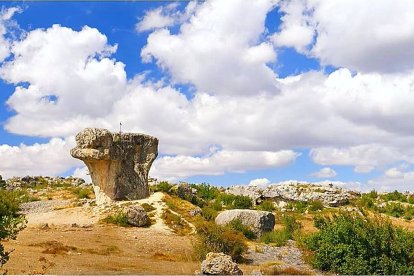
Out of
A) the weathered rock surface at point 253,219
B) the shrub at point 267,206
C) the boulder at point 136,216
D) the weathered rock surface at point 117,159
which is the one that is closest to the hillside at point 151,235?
the shrub at point 267,206

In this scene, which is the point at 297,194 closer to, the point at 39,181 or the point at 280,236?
the point at 280,236

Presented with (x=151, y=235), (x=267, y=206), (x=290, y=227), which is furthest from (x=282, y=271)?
(x=267, y=206)

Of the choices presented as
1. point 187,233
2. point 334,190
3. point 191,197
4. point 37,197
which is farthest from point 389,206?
point 37,197

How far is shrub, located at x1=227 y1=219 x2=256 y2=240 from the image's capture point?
24625 mm

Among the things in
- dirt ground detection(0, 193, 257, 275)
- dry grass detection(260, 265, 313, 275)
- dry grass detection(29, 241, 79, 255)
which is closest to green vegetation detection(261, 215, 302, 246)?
dirt ground detection(0, 193, 257, 275)

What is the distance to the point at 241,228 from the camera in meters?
24.7

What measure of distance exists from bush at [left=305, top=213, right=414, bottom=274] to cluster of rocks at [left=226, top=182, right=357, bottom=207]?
25394 millimetres

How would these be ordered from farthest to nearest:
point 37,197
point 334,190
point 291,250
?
point 334,190, point 37,197, point 291,250

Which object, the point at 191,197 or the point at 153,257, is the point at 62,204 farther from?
the point at 153,257

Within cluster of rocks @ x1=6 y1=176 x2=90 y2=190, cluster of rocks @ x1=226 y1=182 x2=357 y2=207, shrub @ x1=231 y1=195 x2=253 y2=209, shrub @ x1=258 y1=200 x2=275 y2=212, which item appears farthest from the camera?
cluster of rocks @ x1=6 y1=176 x2=90 y2=190

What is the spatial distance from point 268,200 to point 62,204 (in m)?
17.6

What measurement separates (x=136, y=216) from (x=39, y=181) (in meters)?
36.4

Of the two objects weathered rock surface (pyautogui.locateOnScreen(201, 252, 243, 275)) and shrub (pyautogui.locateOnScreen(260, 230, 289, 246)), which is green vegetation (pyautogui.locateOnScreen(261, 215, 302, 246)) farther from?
weathered rock surface (pyautogui.locateOnScreen(201, 252, 243, 275))

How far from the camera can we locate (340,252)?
1563 cm
